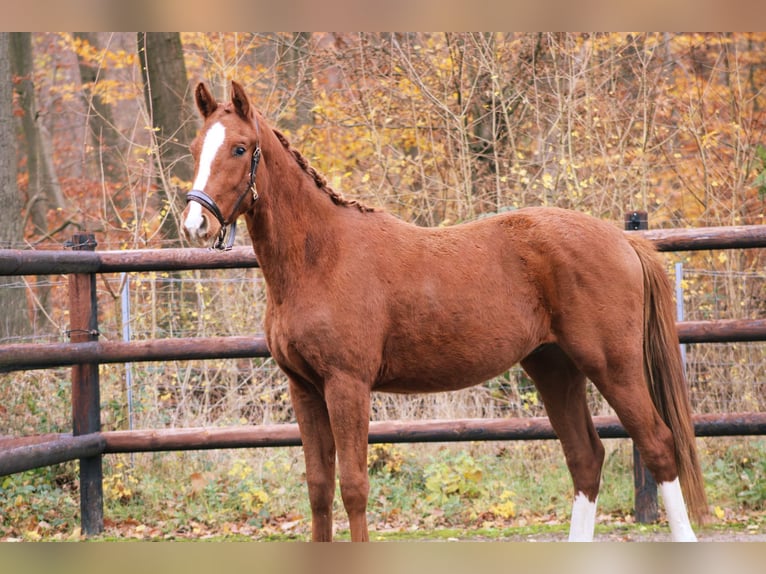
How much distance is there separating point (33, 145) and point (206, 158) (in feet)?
32.4

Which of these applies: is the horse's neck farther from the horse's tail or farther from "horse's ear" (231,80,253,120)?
the horse's tail

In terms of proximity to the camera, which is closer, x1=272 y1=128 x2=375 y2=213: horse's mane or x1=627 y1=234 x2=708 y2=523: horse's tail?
x1=272 y1=128 x2=375 y2=213: horse's mane

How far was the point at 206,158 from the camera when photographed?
3439mm

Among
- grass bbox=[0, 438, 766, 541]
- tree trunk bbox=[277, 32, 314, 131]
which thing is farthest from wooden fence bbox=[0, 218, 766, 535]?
tree trunk bbox=[277, 32, 314, 131]

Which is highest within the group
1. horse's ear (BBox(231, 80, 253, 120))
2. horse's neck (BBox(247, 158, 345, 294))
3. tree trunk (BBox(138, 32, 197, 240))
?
tree trunk (BBox(138, 32, 197, 240))

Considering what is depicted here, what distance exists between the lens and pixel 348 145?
9438 mm

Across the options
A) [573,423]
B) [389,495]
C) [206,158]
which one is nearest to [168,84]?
[389,495]

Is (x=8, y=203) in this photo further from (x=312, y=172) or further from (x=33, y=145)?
(x=312, y=172)

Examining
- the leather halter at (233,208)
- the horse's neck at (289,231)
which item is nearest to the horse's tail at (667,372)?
the horse's neck at (289,231)

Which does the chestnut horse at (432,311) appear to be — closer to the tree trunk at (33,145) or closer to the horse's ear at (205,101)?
the horse's ear at (205,101)

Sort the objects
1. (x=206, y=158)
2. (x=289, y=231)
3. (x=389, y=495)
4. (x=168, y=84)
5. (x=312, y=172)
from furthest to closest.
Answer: (x=168, y=84) < (x=389, y=495) < (x=312, y=172) < (x=289, y=231) < (x=206, y=158)

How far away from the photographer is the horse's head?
11.0 ft

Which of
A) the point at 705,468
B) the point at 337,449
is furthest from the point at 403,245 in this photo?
the point at 705,468

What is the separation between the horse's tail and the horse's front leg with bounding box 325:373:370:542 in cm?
165
